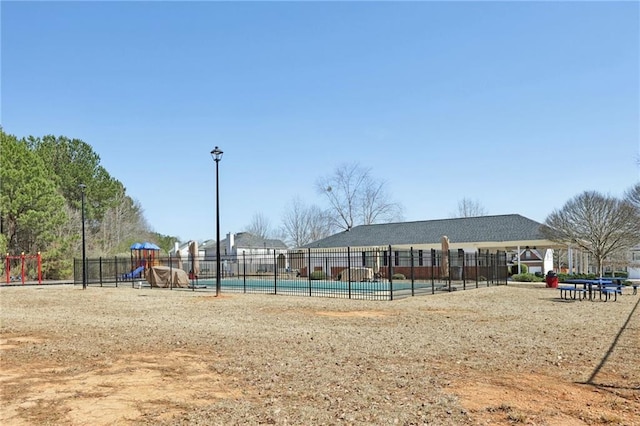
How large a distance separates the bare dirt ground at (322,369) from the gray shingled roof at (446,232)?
79.4ft

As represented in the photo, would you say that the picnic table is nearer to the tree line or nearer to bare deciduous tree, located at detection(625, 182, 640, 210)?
bare deciduous tree, located at detection(625, 182, 640, 210)

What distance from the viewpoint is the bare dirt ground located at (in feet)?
16.5

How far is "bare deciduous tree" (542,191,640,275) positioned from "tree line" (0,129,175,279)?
35761 mm

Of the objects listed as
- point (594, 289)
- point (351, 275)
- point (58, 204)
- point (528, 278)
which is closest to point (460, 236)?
point (528, 278)

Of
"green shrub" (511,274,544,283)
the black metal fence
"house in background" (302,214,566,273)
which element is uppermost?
"house in background" (302,214,566,273)

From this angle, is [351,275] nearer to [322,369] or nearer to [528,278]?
[528,278]

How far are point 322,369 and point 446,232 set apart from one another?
118 feet

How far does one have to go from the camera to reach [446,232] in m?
41.3

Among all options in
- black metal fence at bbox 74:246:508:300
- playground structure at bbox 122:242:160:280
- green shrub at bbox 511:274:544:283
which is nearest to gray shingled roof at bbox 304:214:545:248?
black metal fence at bbox 74:246:508:300

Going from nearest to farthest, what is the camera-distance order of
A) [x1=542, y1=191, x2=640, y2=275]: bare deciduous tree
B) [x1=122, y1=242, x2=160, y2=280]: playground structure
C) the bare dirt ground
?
the bare dirt ground
[x1=542, y1=191, x2=640, y2=275]: bare deciduous tree
[x1=122, y1=242, x2=160, y2=280]: playground structure

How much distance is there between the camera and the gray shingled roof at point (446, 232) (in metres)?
36.8

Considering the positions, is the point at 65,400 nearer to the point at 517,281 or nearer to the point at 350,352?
the point at 350,352

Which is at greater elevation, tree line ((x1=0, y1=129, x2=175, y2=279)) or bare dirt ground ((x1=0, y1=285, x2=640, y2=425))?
tree line ((x1=0, y1=129, x2=175, y2=279))

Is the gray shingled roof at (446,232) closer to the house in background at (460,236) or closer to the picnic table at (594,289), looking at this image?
the house in background at (460,236)
